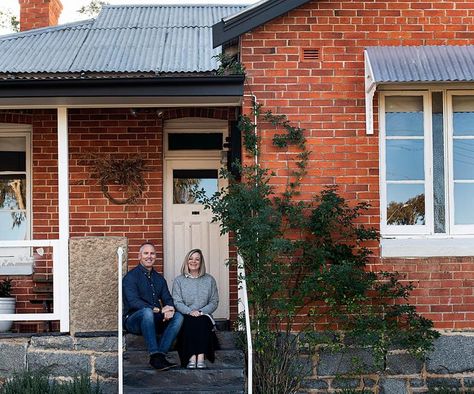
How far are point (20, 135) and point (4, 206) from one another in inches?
37.6

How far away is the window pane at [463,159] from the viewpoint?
9.71 meters

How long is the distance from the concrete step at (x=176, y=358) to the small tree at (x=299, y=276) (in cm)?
22

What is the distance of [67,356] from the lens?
9430mm

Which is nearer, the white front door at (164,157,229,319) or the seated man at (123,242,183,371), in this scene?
the seated man at (123,242,183,371)

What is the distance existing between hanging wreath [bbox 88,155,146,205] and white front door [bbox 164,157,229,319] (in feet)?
1.51

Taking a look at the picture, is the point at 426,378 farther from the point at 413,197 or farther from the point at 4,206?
the point at 4,206

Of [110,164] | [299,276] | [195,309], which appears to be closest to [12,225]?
[110,164]

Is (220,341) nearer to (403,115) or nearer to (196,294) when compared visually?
(196,294)

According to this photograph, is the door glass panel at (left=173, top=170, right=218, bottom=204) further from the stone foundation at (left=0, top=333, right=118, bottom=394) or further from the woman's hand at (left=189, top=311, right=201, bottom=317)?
A: the stone foundation at (left=0, top=333, right=118, bottom=394)

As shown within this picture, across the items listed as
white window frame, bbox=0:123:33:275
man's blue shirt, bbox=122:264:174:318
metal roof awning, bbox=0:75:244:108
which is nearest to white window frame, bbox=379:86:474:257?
metal roof awning, bbox=0:75:244:108

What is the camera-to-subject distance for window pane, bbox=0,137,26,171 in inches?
453

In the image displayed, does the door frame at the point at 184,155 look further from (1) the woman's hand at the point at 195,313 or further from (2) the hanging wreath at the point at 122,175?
(1) the woman's hand at the point at 195,313

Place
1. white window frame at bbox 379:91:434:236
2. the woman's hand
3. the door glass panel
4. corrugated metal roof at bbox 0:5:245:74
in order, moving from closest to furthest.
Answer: the woman's hand
white window frame at bbox 379:91:434:236
corrugated metal roof at bbox 0:5:245:74
the door glass panel

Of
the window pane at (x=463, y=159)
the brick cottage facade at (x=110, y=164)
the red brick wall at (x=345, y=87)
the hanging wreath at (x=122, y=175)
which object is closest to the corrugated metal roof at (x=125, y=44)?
the brick cottage facade at (x=110, y=164)
